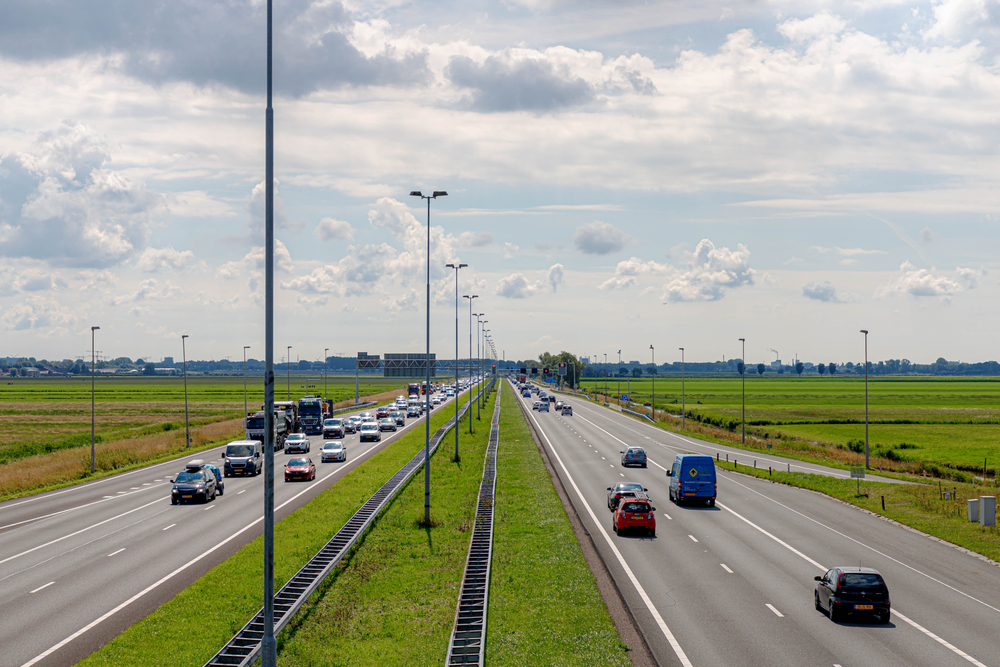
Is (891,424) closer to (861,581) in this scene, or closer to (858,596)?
(861,581)

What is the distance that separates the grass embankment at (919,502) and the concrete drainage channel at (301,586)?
25348 millimetres

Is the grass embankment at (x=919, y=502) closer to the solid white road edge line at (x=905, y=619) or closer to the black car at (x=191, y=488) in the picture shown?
the solid white road edge line at (x=905, y=619)

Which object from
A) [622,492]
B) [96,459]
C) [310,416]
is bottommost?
[96,459]

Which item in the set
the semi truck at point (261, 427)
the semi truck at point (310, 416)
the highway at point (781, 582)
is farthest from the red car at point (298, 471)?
the semi truck at point (310, 416)

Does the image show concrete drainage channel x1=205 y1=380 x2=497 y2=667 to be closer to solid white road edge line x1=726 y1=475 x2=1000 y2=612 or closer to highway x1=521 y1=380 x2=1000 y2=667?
highway x1=521 y1=380 x2=1000 y2=667

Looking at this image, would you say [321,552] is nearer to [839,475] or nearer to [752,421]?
[839,475]

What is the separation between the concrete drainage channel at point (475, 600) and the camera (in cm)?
1812

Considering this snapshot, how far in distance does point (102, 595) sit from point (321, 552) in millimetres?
7115

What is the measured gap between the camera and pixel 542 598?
2339cm

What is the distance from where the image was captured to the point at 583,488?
158 feet

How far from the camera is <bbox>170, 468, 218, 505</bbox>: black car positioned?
42.2 metres

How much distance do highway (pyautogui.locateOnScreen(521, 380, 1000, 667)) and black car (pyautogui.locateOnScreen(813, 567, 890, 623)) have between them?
35cm

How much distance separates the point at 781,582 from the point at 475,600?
10678mm

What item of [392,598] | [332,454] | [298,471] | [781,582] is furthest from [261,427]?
[781,582]
